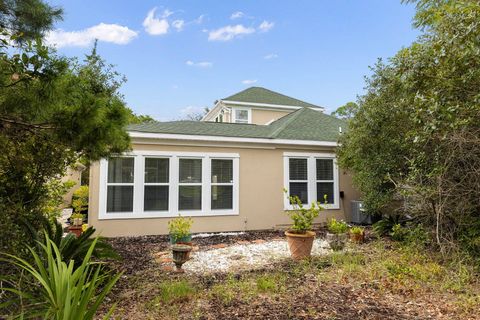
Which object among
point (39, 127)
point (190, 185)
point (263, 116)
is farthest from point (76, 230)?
point (263, 116)

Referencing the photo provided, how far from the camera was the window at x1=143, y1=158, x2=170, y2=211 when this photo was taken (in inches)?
342

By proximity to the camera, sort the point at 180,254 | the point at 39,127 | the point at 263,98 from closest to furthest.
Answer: the point at 39,127
the point at 180,254
the point at 263,98

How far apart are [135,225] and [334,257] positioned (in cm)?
543

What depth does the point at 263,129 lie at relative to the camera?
1134cm

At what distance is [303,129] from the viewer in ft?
35.9

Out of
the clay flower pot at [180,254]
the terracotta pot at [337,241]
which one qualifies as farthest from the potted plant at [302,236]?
the clay flower pot at [180,254]

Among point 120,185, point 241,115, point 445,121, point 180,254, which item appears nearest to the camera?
point 445,121

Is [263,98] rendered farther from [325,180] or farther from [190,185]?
[190,185]

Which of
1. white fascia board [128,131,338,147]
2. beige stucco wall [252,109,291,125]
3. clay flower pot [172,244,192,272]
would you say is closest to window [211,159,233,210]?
white fascia board [128,131,338,147]

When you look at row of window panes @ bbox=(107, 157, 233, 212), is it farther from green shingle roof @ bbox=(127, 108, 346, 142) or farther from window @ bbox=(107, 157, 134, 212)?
green shingle roof @ bbox=(127, 108, 346, 142)

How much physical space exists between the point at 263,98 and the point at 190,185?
34.7ft

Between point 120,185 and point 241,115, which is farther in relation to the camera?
point 241,115

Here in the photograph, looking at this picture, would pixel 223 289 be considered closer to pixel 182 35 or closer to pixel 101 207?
pixel 101 207

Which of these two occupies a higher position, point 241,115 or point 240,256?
point 241,115
